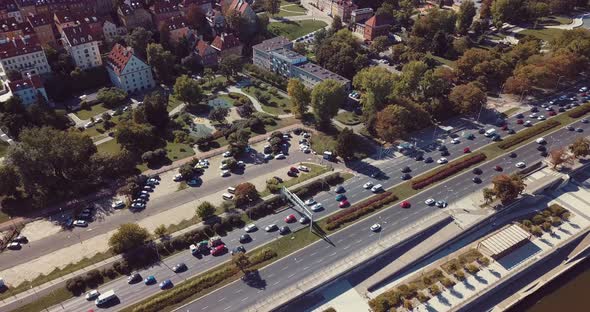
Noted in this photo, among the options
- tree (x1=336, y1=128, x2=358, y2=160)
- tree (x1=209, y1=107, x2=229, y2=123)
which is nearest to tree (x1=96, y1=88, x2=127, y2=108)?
tree (x1=209, y1=107, x2=229, y2=123)

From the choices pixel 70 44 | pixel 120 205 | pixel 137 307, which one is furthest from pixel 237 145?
pixel 70 44

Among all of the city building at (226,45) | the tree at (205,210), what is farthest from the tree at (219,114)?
the city building at (226,45)

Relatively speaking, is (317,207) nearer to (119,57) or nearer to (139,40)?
(119,57)

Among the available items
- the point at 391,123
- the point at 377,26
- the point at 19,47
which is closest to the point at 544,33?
the point at 377,26

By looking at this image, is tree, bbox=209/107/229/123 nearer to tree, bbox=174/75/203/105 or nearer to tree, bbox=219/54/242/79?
tree, bbox=174/75/203/105

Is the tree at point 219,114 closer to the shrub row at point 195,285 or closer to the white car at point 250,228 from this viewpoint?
the white car at point 250,228

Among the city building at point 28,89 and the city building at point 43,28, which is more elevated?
the city building at point 43,28
